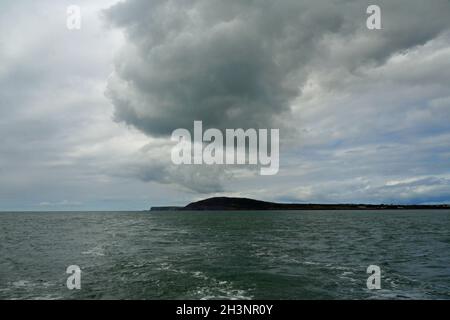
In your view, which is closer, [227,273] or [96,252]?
[227,273]

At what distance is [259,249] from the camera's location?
44.9 metres

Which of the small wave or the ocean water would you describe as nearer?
the ocean water

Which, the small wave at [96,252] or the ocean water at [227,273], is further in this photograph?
the small wave at [96,252]

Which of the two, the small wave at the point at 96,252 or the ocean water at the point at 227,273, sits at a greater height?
the ocean water at the point at 227,273

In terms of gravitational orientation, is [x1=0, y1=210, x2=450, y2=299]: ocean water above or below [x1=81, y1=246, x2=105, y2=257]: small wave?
above

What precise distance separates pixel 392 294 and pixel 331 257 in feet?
50.3

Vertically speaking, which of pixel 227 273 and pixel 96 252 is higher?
pixel 227 273
